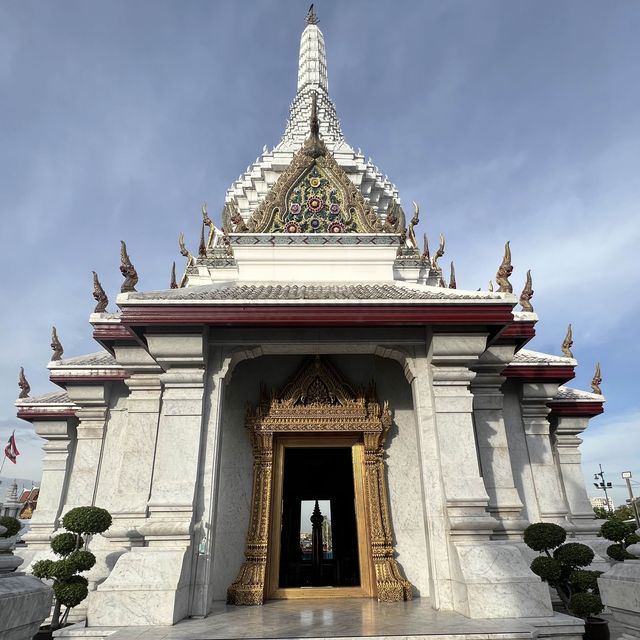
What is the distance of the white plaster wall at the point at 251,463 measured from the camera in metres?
7.50

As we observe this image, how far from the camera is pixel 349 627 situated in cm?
527

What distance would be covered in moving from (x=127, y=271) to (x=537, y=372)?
24.4ft

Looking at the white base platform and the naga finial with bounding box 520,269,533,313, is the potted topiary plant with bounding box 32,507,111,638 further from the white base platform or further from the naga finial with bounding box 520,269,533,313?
the naga finial with bounding box 520,269,533,313

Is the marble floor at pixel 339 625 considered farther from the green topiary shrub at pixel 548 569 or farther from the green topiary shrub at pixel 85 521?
the green topiary shrub at pixel 85 521

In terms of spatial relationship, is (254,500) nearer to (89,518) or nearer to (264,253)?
(89,518)

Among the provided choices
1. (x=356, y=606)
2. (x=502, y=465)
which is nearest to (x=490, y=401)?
(x=502, y=465)

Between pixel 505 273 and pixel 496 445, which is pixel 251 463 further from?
pixel 505 273

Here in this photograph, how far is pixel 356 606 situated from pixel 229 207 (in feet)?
40.7

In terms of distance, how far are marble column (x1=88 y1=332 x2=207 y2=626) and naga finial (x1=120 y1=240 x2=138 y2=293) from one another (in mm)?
1477

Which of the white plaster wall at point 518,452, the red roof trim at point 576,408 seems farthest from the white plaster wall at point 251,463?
the red roof trim at point 576,408

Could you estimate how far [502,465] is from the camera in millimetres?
7828

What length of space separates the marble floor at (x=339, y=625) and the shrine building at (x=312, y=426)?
11 cm

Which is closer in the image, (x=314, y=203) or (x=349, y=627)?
(x=349, y=627)

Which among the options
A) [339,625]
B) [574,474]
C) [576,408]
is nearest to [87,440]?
[339,625]
